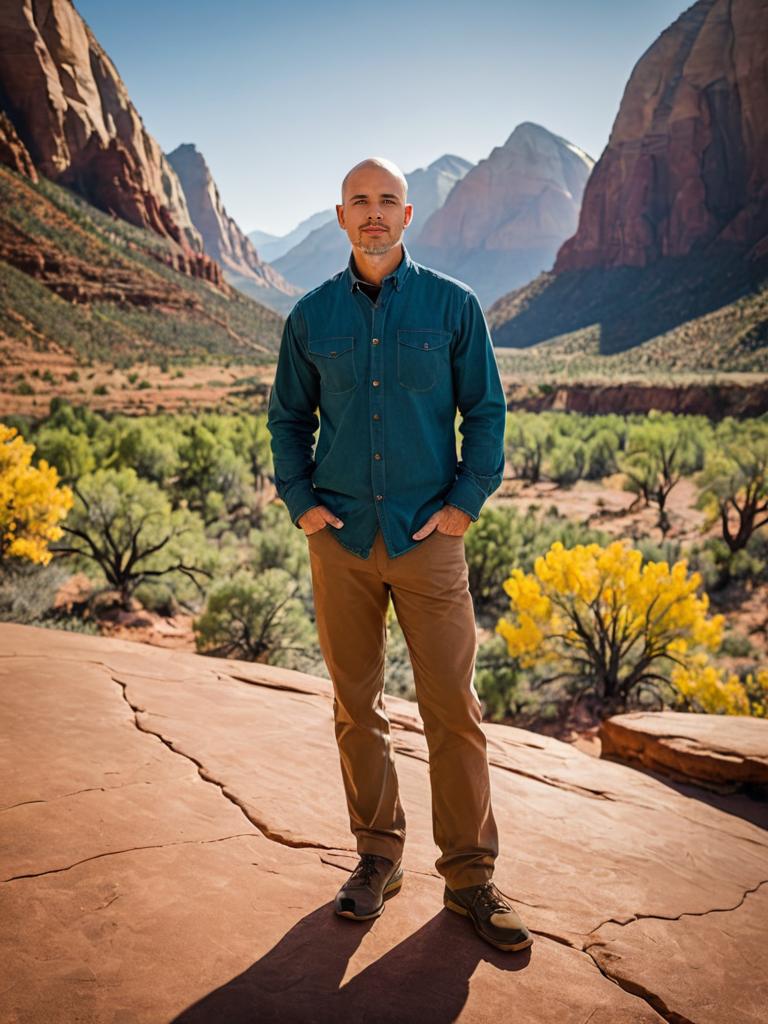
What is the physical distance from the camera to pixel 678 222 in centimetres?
7244

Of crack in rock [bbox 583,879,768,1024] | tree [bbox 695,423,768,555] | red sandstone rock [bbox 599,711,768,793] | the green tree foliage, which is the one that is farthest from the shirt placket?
the green tree foliage

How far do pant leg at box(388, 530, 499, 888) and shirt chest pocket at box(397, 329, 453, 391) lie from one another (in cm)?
50

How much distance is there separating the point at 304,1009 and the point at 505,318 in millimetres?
90058

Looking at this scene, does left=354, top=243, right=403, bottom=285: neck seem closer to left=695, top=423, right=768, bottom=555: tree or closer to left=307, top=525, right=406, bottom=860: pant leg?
left=307, top=525, right=406, bottom=860: pant leg

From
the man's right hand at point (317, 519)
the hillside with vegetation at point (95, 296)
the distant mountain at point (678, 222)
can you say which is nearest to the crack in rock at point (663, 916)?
the man's right hand at point (317, 519)

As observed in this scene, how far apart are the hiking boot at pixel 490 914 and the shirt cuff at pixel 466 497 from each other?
3.93ft

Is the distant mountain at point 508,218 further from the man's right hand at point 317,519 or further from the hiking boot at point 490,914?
the hiking boot at point 490,914

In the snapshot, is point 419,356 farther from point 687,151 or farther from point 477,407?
point 687,151

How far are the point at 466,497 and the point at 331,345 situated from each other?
68cm

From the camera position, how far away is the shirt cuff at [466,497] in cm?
204

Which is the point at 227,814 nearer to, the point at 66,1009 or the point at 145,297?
the point at 66,1009

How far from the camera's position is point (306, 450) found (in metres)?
2.29

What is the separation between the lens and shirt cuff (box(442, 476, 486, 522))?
6.71 feet

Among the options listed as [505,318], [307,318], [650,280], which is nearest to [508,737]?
[307,318]
